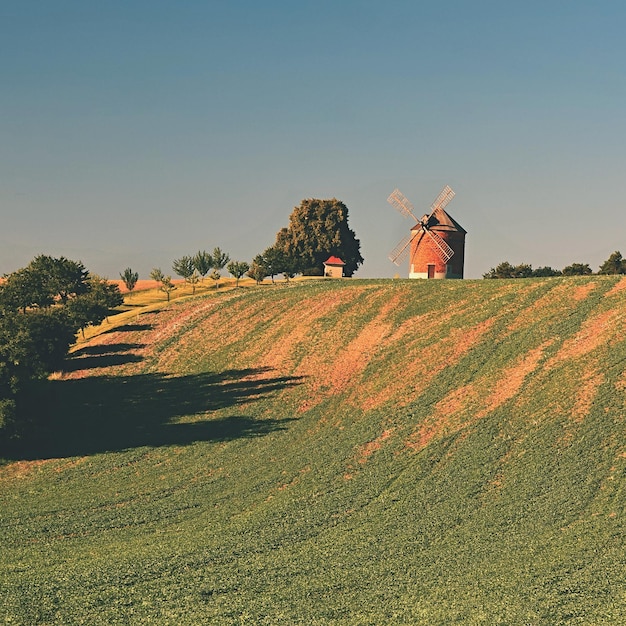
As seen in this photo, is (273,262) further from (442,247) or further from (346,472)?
(346,472)

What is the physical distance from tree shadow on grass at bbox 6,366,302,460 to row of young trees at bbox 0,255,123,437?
2724mm

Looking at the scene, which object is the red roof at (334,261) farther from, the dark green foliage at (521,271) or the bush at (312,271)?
the dark green foliage at (521,271)

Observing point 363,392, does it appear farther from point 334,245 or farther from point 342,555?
point 334,245

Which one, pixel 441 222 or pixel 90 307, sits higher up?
pixel 441 222

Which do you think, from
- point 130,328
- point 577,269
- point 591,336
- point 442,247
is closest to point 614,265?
point 577,269

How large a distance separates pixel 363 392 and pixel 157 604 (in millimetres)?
34001

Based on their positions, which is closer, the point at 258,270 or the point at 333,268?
the point at 258,270

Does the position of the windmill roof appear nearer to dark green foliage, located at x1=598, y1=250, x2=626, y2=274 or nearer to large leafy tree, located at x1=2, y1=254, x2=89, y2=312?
dark green foliage, located at x1=598, y1=250, x2=626, y2=274

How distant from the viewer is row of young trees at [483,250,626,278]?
10175cm

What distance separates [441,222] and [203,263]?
58.0 m

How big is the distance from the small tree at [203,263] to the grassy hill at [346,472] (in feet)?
192

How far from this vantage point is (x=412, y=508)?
3884 centimetres

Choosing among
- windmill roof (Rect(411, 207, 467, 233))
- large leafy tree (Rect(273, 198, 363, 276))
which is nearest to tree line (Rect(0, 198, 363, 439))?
large leafy tree (Rect(273, 198, 363, 276))

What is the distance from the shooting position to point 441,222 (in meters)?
102
